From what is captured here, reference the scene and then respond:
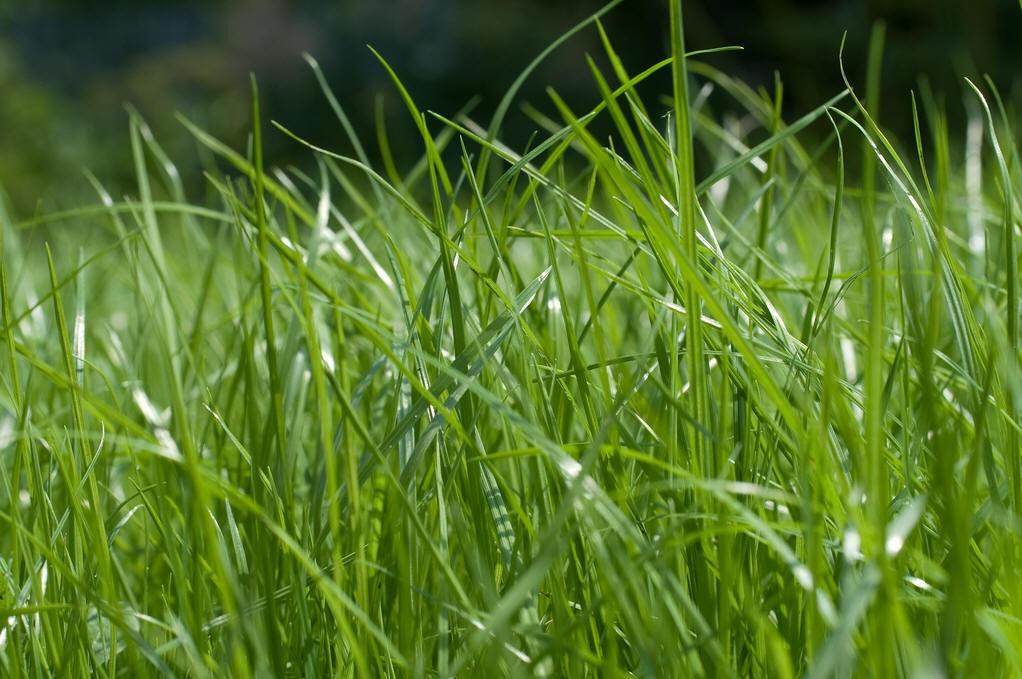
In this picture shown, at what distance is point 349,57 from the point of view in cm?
629

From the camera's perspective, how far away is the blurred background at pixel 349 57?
182 inches

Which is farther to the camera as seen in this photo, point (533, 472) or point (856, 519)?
point (533, 472)

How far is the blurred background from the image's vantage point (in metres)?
4.62

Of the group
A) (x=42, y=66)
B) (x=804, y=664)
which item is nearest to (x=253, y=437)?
(x=804, y=664)

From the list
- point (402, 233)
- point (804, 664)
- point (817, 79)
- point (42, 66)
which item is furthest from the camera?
point (42, 66)

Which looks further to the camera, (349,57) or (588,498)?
(349,57)

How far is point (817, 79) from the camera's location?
475 centimetres

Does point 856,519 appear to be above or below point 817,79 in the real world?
above

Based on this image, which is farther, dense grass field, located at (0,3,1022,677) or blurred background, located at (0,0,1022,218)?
blurred background, located at (0,0,1022,218)

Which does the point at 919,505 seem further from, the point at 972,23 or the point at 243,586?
the point at 972,23

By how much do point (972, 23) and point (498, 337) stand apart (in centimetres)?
453

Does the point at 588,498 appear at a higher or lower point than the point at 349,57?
lower

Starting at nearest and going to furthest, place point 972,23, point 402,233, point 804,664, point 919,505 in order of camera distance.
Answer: point 919,505
point 804,664
point 402,233
point 972,23

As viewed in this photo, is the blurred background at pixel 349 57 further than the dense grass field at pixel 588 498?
Yes
